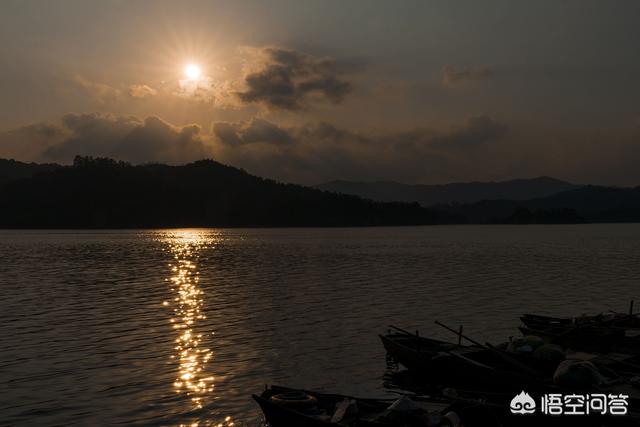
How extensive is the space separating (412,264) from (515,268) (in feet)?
57.9

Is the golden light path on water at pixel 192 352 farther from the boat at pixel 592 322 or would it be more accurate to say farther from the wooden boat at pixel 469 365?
the boat at pixel 592 322

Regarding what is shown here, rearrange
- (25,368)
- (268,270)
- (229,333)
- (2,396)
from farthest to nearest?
1. (268,270)
2. (229,333)
3. (25,368)
4. (2,396)

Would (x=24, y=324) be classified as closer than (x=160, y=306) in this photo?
Yes

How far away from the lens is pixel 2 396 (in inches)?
1017

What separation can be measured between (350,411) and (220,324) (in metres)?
25.4

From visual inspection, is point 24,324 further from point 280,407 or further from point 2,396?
point 280,407

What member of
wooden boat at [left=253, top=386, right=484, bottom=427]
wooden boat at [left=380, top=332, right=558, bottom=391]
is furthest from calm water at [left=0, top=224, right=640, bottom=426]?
wooden boat at [left=253, top=386, right=484, bottom=427]

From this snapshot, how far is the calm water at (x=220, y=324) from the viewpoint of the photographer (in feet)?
84.8

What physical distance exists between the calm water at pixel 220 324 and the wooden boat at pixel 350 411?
2216 mm

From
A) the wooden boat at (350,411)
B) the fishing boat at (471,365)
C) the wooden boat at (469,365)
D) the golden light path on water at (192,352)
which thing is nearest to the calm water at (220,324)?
the golden light path on water at (192,352)

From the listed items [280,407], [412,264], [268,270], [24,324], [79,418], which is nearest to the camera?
[280,407]

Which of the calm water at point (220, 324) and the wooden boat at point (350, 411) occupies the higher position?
the wooden boat at point (350, 411)

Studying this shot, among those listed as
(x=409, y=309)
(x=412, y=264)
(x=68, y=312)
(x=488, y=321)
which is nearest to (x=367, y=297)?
(x=409, y=309)

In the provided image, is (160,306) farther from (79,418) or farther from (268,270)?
(268,270)
